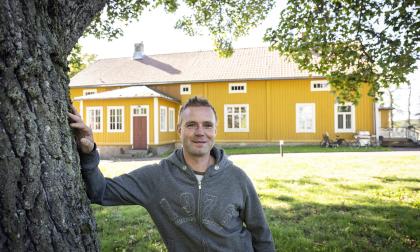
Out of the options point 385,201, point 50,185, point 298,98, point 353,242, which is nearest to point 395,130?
point 298,98

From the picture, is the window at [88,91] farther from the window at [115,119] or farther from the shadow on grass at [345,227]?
the shadow on grass at [345,227]

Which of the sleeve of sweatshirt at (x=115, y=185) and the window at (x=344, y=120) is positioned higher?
the window at (x=344, y=120)

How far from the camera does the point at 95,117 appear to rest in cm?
2011

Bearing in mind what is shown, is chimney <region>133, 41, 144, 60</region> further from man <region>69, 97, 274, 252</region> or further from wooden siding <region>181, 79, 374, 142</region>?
man <region>69, 97, 274, 252</region>

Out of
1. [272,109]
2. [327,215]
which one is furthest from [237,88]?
[327,215]

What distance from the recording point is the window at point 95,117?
20.0 m

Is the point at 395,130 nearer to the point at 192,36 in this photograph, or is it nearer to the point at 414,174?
the point at 414,174

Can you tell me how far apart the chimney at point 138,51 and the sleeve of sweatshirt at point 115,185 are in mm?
26560

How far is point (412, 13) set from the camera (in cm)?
484

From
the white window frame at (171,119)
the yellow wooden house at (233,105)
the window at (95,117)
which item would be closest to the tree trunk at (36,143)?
the yellow wooden house at (233,105)

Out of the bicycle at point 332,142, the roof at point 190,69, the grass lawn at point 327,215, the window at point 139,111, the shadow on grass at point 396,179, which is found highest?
the roof at point 190,69

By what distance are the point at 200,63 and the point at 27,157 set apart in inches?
947

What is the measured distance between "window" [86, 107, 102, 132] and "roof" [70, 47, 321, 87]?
12.8 feet

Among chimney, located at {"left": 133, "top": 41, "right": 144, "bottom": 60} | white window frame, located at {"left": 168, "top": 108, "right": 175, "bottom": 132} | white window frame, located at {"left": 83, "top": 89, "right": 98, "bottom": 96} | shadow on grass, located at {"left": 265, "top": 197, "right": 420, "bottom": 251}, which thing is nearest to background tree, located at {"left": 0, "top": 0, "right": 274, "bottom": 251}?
shadow on grass, located at {"left": 265, "top": 197, "right": 420, "bottom": 251}
